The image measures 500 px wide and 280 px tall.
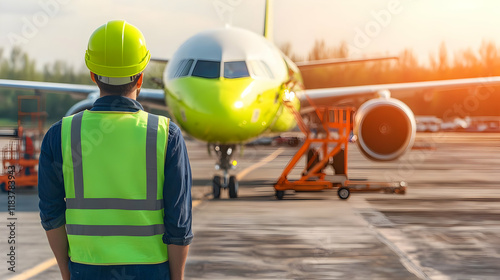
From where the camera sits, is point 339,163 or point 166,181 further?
point 339,163

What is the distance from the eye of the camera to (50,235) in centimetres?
297

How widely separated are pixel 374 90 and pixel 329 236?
1040 centimetres

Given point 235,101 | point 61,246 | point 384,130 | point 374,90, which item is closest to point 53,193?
point 61,246

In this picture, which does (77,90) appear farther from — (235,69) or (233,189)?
(235,69)

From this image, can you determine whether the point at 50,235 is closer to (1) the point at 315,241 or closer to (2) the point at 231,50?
(1) the point at 315,241

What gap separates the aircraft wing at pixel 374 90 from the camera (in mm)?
18703

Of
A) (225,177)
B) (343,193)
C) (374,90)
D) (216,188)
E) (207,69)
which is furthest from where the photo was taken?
(374,90)

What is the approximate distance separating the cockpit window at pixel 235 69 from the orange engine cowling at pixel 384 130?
374 centimetres

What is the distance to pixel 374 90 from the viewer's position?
18.7 metres

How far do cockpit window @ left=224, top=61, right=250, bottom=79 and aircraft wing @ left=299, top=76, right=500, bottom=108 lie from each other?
16.8 ft

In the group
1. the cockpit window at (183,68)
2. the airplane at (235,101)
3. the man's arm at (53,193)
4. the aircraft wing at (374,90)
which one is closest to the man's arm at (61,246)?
the man's arm at (53,193)

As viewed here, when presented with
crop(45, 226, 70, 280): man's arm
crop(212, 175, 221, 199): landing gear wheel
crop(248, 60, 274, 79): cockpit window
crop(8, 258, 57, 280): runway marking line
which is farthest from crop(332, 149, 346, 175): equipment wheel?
crop(45, 226, 70, 280): man's arm

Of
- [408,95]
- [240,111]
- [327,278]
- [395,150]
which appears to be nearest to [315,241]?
[327,278]

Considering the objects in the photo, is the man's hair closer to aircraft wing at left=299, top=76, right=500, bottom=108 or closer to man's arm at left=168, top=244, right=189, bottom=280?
man's arm at left=168, top=244, right=189, bottom=280
